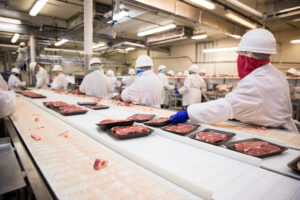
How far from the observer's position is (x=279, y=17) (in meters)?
5.89

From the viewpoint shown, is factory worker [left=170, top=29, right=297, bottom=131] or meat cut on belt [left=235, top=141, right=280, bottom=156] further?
factory worker [left=170, top=29, right=297, bottom=131]

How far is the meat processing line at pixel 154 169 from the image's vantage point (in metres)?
0.81

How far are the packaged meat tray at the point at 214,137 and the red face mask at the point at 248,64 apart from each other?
2.83 ft

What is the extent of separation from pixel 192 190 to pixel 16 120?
81.2 inches

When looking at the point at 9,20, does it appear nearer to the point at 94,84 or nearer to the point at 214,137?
the point at 94,84

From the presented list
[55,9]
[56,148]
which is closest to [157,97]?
[56,148]

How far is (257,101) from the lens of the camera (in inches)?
70.1

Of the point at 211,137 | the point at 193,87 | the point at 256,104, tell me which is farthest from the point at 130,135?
the point at 193,87

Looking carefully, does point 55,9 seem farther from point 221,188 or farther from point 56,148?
point 221,188

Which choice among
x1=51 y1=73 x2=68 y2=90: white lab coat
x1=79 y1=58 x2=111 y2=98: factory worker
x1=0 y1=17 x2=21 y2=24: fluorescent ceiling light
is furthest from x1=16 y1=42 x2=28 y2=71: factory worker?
x1=79 y1=58 x2=111 y2=98: factory worker

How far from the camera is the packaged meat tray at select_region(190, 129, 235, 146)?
52.6 inches

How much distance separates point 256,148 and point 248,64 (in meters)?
1.08

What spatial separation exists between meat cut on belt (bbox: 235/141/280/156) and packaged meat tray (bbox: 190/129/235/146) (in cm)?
12

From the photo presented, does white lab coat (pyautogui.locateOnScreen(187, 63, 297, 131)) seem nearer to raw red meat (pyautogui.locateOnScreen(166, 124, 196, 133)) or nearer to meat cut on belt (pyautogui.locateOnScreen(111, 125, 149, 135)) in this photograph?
raw red meat (pyautogui.locateOnScreen(166, 124, 196, 133))
